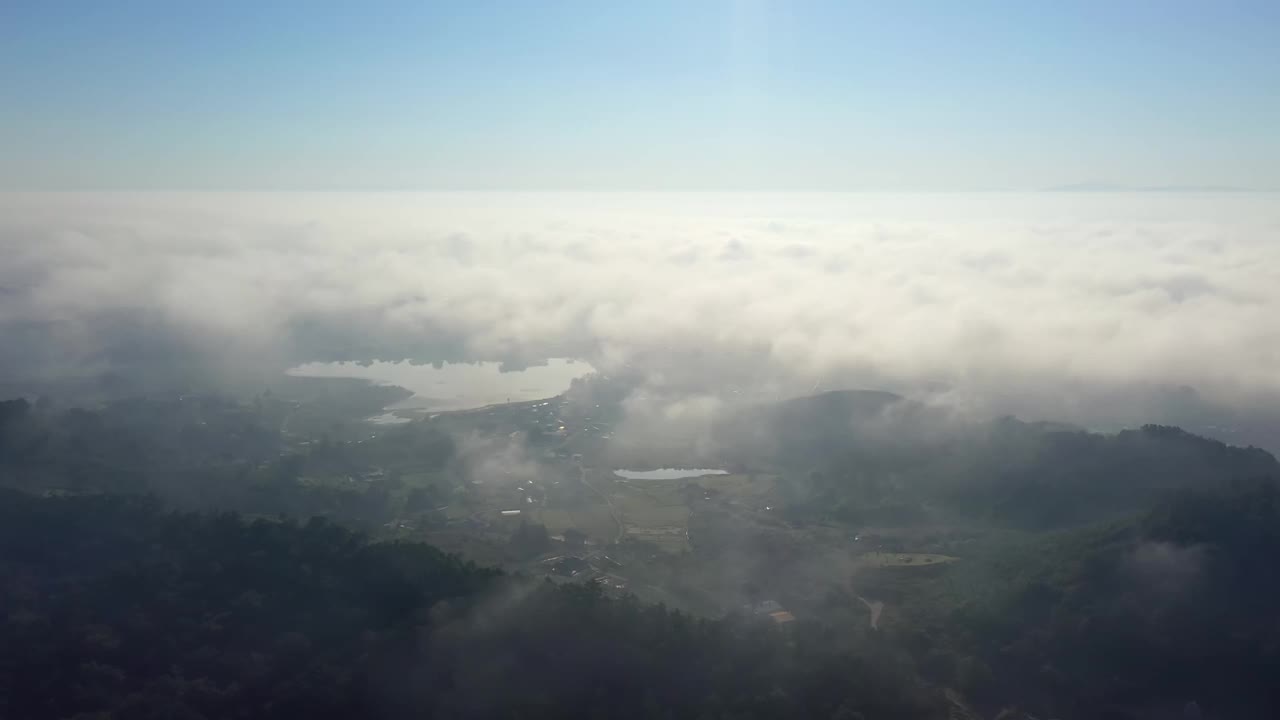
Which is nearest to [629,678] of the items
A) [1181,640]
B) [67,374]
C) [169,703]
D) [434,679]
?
[434,679]

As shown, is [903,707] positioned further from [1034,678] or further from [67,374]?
[67,374]

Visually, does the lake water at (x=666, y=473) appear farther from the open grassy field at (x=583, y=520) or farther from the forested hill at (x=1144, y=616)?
the forested hill at (x=1144, y=616)

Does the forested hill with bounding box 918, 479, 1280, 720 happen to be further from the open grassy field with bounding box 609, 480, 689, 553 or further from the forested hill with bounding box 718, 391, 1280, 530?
the open grassy field with bounding box 609, 480, 689, 553

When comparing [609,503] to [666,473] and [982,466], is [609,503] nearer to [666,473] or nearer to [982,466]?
[666,473]

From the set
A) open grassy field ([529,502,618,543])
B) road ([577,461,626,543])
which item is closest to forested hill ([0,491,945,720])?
open grassy field ([529,502,618,543])

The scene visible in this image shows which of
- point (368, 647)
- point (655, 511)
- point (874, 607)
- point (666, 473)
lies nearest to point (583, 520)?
point (655, 511)

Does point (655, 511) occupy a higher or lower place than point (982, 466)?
lower
